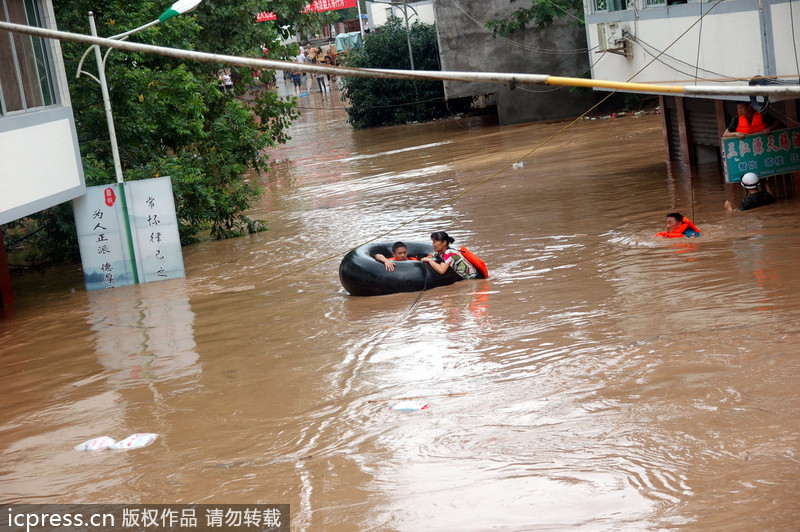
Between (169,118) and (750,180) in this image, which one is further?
(169,118)

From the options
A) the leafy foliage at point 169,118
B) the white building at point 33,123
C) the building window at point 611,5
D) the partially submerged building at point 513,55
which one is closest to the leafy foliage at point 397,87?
the partially submerged building at point 513,55

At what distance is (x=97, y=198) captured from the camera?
16625mm

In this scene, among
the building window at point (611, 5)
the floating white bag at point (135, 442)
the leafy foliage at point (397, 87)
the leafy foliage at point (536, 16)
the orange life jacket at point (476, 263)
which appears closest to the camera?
the floating white bag at point (135, 442)

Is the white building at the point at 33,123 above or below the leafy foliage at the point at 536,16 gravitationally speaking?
below

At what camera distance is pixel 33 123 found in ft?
48.0

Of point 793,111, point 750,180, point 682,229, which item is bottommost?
point 682,229

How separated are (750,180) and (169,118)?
38.3ft

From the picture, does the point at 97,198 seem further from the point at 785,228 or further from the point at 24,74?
the point at 785,228

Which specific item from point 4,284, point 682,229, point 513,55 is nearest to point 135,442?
point 682,229

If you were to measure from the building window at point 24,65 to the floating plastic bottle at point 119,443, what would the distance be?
705 centimetres

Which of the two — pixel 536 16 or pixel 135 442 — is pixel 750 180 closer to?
pixel 135 442

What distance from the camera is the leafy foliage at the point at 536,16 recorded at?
106ft

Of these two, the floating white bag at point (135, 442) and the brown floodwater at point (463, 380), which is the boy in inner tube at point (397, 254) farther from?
the floating white bag at point (135, 442)

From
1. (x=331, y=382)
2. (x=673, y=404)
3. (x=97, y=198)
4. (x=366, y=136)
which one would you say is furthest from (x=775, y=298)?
(x=366, y=136)
